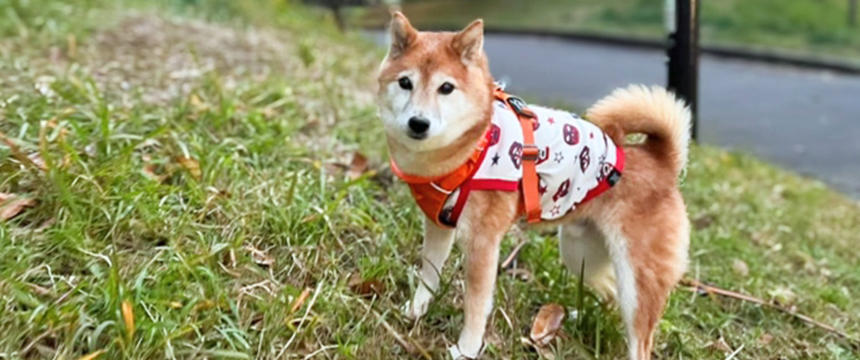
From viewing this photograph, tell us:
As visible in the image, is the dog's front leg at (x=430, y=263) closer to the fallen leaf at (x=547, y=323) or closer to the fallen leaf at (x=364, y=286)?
the fallen leaf at (x=364, y=286)

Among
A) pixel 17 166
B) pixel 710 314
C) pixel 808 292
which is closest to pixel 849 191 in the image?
pixel 808 292

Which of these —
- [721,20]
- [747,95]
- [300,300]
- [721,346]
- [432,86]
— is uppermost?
[432,86]

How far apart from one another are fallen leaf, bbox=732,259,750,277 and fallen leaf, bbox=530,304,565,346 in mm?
1233

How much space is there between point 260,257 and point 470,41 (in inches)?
44.2

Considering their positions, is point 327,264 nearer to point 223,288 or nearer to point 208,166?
point 223,288

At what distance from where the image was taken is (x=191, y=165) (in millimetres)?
3652

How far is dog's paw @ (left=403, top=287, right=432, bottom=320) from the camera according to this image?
123 inches

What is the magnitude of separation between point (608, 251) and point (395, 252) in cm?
87

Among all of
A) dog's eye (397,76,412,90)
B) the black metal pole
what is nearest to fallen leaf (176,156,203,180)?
dog's eye (397,76,412,90)

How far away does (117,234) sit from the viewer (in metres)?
3.05

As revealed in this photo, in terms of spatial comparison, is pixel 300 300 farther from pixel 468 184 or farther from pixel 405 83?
pixel 405 83

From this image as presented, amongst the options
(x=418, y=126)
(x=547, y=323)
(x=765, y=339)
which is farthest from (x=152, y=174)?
(x=765, y=339)

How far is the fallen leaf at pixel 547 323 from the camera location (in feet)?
10.3

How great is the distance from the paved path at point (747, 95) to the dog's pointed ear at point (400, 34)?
3524mm
